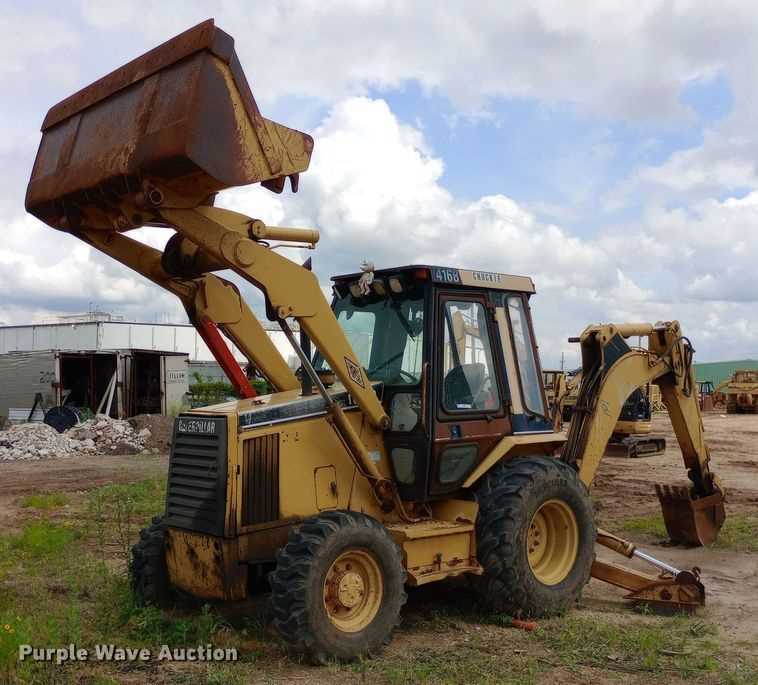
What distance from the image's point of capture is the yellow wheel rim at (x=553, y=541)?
22.5ft

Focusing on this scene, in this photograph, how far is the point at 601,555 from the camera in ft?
29.8

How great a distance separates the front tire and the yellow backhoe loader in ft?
0.04

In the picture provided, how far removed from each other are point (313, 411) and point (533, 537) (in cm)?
220

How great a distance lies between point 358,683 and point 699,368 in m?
→ 76.2

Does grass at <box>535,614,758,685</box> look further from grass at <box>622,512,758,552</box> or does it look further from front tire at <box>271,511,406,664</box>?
grass at <box>622,512,758,552</box>

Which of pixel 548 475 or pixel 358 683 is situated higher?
pixel 548 475

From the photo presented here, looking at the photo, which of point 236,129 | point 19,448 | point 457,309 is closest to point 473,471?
point 457,309

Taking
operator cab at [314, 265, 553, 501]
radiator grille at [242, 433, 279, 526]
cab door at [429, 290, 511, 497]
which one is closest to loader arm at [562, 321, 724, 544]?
operator cab at [314, 265, 553, 501]

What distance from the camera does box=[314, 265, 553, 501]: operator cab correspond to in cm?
648

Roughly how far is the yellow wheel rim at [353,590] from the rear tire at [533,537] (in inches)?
→ 41.6

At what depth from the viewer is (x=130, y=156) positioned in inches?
207

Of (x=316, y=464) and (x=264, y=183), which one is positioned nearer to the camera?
(x=264, y=183)

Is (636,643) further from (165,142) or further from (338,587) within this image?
(165,142)

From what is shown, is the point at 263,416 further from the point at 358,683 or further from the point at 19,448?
the point at 19,448
